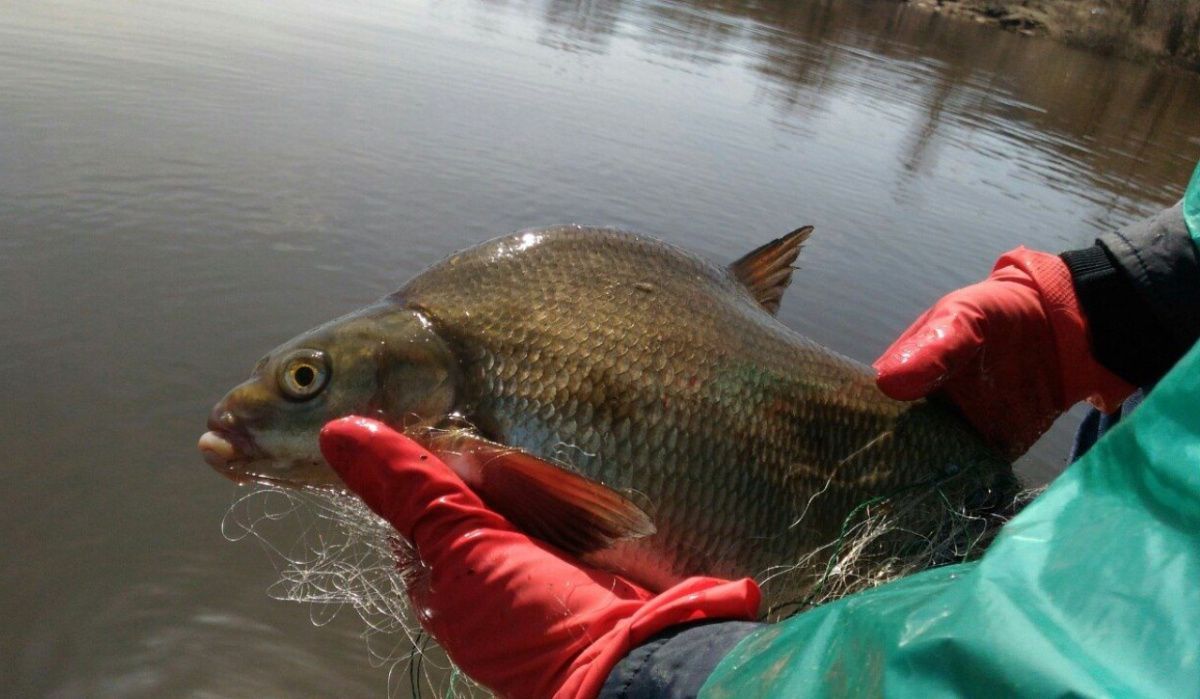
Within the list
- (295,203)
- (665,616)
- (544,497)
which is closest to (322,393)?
(544,497)

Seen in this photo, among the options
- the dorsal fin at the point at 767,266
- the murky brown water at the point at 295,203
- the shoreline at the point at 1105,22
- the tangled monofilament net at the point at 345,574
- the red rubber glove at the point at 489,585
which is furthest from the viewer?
the shoreline at the point at 1105,22

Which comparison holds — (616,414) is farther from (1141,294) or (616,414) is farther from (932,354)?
(1141,294)

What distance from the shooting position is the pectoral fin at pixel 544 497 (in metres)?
2.03

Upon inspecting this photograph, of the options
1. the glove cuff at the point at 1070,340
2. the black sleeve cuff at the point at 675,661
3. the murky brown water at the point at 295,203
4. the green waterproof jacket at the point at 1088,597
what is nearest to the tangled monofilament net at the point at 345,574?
the murky brown water at the point at 295,203

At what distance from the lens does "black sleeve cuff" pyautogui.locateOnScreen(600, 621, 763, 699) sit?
52.7 inches

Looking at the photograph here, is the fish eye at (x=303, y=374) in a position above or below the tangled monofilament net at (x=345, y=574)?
above

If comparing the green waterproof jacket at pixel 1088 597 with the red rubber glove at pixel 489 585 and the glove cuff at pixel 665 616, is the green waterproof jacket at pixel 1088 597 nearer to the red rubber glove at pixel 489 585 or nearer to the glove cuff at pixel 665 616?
the glove cuff at pixel 665 616

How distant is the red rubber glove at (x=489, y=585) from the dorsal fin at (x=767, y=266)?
1.23 m

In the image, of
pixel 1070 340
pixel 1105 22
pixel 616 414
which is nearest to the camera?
pixel 616 414

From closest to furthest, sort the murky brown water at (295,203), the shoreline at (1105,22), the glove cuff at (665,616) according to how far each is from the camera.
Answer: the glove cuff at (665,616)
the murky brown water at (295,203)
the shoreline at (1105,22)

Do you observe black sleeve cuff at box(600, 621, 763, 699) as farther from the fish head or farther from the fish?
the fish head

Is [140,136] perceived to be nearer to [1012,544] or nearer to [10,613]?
[10,613]

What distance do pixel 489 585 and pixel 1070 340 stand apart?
6.18 feet

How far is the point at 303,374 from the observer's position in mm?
2176
